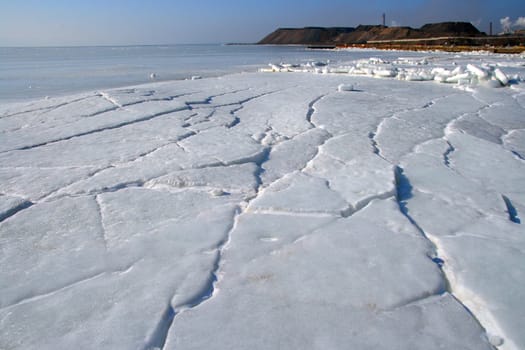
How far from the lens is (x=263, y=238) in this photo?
69.2 inches

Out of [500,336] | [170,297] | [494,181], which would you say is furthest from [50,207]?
[494,181]

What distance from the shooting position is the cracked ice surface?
123 cm

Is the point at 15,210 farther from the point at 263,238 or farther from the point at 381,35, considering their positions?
the point at 381,35

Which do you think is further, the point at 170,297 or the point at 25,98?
the point at 25,98

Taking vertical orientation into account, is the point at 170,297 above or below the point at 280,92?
below

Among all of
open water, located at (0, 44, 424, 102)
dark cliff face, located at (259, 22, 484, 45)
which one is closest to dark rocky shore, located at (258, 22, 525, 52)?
dark cliff face, located at (259, 22, 484, 45)

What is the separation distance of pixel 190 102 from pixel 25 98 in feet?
10.4

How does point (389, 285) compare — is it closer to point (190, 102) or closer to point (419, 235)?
point (419, 235)

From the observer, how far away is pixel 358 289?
4.59 feet

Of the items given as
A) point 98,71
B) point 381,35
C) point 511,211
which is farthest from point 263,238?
point 381,35

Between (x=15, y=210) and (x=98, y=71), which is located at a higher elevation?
(x=98, y=71)

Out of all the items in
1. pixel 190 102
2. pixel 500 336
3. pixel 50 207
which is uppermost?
pixel 190 102

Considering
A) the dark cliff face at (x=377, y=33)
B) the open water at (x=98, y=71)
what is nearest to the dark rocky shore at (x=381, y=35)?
the dark cliff face at (x=377, y=33)

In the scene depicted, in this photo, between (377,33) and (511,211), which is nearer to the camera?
(511,211)
